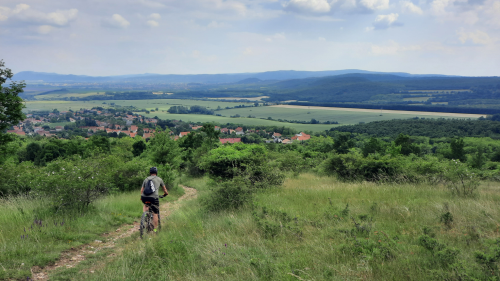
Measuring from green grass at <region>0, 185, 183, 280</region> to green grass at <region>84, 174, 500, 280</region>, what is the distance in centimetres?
125

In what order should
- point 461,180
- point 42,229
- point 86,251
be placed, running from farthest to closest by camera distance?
point 461,180, point 42,229, point 86,251

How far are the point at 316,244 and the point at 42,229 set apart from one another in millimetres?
5617

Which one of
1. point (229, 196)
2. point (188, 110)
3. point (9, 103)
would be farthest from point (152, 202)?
point (188, 110)

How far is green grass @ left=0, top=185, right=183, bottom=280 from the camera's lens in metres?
4.51

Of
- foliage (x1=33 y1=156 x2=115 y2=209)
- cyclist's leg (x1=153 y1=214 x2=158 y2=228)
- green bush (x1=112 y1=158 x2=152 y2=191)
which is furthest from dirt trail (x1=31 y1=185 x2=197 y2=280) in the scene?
green bush (x1=112 y1=158 x2=152 y2=191)

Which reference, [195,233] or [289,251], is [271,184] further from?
[289,251]

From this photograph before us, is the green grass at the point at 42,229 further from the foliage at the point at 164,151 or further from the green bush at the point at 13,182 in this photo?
the foliage at the point at 164,151

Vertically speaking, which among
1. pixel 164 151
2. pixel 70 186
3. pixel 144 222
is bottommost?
pixel 164 151

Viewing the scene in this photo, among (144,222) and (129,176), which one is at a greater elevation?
(144,222)

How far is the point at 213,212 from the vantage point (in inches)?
286

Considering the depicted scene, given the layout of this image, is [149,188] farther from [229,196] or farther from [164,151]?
[164,151]

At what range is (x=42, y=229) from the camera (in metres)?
5.71

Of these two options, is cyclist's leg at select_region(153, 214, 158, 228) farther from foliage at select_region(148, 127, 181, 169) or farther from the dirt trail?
foliage at select_region(148, 127, 181, 169)

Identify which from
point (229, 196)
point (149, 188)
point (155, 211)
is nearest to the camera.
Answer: point (149, 188)
